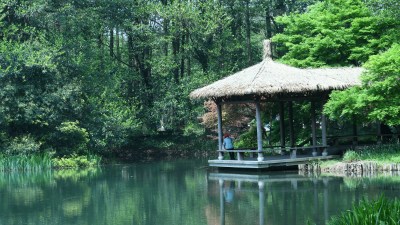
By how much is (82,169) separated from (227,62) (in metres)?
12.3

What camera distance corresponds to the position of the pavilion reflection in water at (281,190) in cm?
1095

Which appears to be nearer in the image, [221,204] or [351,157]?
[221,204]

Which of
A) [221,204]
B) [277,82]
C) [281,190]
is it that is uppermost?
[277,82]

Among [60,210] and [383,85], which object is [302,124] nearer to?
[383,85]

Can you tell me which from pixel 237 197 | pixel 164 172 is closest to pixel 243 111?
pixel 164 172

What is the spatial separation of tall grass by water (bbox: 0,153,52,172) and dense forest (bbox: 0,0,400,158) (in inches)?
16.3

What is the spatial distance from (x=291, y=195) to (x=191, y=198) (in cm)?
244

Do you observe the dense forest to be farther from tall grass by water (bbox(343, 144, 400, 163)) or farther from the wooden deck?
the wooden deck

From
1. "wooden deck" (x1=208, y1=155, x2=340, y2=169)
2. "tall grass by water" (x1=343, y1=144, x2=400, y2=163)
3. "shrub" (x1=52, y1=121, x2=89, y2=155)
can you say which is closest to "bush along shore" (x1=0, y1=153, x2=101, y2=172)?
"shrub" (x1=52, y1=121, x2=89, y2=155)

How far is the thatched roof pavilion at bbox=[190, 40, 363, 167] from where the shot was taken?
19.6 metres

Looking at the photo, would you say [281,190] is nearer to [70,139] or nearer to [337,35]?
[337,35]

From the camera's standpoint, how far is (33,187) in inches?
762

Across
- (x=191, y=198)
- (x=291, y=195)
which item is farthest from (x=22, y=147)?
(x=291, y=195)

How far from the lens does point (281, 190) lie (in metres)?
14.9
